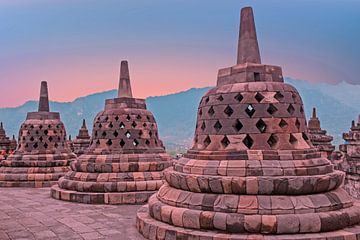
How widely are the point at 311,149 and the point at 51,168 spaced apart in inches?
471

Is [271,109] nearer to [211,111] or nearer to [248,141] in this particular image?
[248,141]

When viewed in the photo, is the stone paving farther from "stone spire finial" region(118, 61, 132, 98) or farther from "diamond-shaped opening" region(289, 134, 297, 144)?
"stone spire finial" region(118, 61, 132, 98)

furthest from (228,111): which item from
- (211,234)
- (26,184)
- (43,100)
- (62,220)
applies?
(43,100)

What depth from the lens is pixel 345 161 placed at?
16.3m

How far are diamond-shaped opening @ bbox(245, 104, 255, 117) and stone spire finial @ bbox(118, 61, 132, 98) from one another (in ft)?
23.1

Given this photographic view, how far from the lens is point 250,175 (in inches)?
268

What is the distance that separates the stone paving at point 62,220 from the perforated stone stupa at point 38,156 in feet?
10.9

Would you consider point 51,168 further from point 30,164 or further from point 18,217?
point 18,217

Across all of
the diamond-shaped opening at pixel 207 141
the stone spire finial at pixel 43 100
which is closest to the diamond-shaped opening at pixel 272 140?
the diamond-shaped opening at pixel 207 141

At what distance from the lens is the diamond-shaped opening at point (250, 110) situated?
7.38 metres

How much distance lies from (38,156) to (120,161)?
5.80m

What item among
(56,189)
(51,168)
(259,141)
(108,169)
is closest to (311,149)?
(259,141)

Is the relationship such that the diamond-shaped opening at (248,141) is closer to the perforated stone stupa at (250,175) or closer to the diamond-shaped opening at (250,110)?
the perforated stone stupa at (250,175)

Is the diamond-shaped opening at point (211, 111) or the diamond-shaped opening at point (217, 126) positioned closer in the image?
the diamond-shaped opening at point (217, 126)
